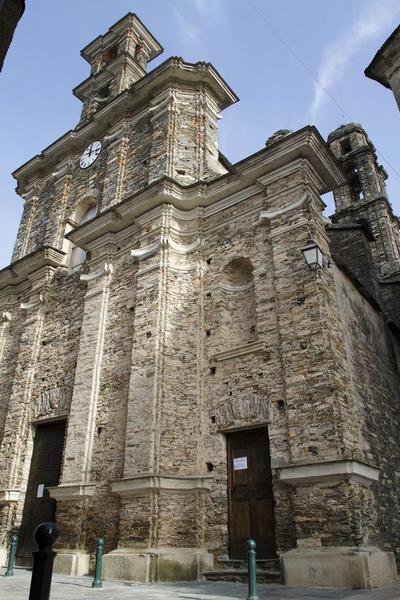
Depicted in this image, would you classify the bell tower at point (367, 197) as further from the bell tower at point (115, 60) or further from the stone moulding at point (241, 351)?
the stone moulding at point (241, 351)

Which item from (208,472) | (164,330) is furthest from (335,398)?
(164,330)

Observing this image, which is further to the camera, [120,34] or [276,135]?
[120,34]

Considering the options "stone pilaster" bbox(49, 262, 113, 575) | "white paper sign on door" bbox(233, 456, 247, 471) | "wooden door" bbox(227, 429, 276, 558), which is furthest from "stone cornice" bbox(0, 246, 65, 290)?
"white paper sign on door" bbox(233, 456, 247, 471)

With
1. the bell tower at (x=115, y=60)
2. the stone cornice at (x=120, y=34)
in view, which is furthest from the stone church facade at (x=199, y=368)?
the stone cornice at (x=120, y=34)

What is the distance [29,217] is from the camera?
18016 millimetres

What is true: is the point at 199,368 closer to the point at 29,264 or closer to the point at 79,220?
the point at 29,264

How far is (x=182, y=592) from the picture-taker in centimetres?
634

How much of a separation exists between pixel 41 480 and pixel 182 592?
6477 mm

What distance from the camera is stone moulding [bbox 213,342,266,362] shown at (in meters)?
9.11

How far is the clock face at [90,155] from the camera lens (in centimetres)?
1652

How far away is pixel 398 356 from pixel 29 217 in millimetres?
13848

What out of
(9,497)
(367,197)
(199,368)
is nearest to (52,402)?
(9,497)

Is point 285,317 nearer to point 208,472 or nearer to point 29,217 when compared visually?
point 208,472

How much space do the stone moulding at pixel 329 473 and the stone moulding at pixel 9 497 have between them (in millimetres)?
7357
